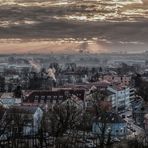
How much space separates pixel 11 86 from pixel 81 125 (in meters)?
26.4

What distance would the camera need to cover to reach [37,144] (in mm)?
21422

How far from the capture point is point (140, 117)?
31750 mm

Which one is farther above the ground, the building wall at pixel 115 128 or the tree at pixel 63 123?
the tree at pixel 63 123

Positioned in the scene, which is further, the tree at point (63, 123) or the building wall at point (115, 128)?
the building wall at point (115, 128)

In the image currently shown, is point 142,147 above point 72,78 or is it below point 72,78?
above

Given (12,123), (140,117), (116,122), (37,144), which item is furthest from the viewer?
(140,117)

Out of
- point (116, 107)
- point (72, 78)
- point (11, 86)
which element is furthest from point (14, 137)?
point (72, 78)

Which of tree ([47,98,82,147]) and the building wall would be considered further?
the building wall

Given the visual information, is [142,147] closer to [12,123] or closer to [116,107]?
[12,123]

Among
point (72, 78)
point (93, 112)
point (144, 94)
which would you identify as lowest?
point (72, 78)

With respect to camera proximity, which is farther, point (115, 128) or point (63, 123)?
point (115, 128)

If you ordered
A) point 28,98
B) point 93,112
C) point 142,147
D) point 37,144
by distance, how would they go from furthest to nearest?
point 28,98 → point 93,112 → point 37,144 → point 142,147

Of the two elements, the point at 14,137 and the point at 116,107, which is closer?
the point at 14,137

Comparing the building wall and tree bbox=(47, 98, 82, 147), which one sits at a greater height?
tree bbox=(47, 98, 82, 147)
